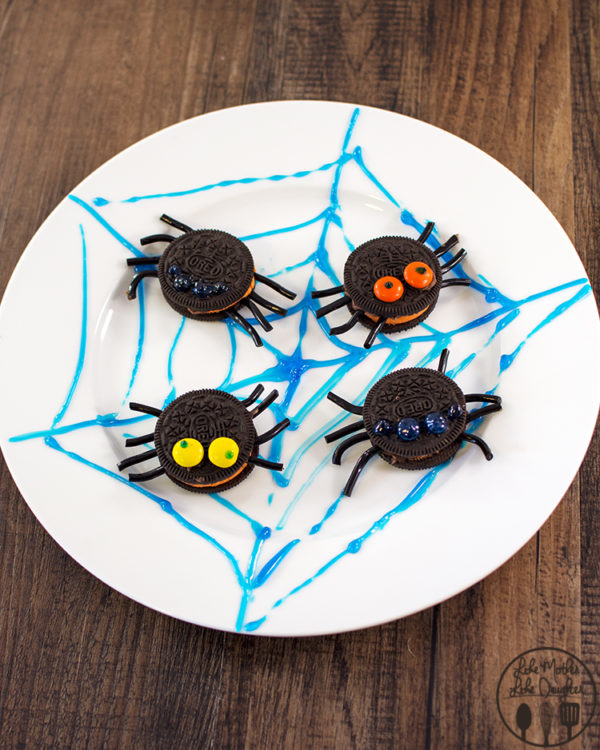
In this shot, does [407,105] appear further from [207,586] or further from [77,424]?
[207,586]

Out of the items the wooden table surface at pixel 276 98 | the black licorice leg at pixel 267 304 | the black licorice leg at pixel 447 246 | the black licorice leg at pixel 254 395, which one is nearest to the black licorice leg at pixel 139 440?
the black licorice leg at pixel 254 395

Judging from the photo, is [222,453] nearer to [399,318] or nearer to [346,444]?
[346,444]

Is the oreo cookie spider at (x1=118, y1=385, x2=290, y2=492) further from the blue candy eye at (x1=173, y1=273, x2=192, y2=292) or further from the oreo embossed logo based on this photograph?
the oreo embossed logo

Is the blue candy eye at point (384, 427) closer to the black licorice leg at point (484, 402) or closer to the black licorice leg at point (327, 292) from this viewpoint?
the black licorice leg at point (484, 402)

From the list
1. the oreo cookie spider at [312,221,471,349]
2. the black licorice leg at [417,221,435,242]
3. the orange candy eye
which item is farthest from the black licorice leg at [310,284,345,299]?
the black licorice leg at [417,221,435,242]

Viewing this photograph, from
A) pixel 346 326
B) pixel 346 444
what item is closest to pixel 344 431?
pixel 346 444

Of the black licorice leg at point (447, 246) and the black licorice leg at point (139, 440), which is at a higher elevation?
the black licorice leg at point (447, 246)

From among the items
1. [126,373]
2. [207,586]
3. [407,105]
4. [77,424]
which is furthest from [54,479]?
[407,105]
